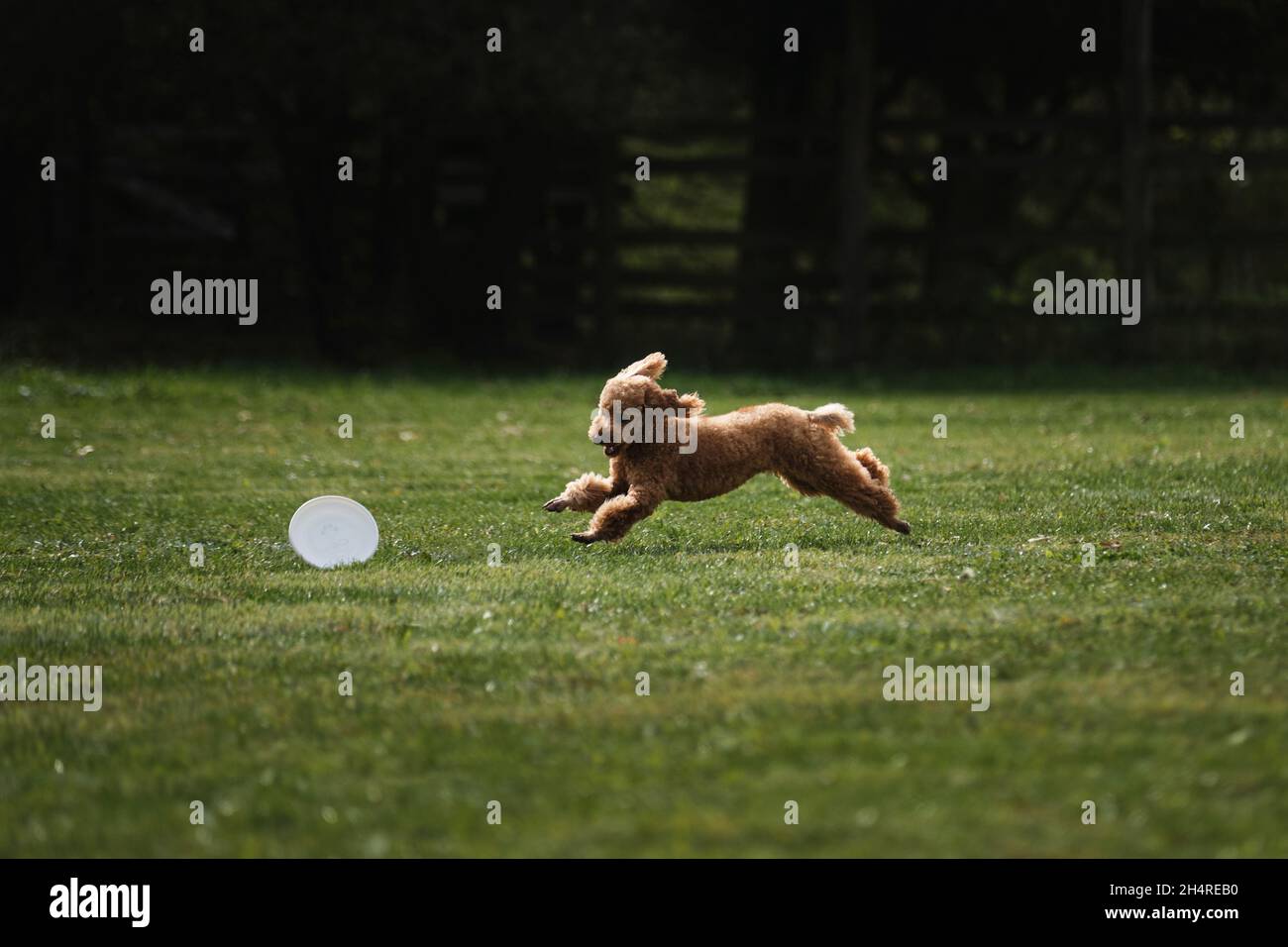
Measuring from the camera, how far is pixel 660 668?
595cm

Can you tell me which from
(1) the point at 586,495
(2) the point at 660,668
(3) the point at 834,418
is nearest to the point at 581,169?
(1) the point at 586,495

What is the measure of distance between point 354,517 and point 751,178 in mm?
14582

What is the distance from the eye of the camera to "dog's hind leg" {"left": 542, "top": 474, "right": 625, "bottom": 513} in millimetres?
8695

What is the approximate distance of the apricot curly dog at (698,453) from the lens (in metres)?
8.26

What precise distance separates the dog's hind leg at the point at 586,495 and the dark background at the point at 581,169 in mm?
10809

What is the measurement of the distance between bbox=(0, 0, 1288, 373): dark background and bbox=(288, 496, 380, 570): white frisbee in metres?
11.2

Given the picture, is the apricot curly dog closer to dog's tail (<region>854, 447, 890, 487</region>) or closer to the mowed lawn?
dog's tail (<region>854, 447, 890, 487</region>)

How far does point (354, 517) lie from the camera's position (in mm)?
8508

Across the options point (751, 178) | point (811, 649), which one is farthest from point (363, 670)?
point (751, 178)

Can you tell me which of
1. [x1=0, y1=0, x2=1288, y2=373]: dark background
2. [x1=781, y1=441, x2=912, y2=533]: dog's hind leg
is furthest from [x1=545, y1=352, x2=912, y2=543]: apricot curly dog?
[x1=0, y1=0, x2=1288, y2=373]: dark background

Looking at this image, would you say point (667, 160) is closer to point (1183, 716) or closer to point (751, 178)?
point (751, 178)

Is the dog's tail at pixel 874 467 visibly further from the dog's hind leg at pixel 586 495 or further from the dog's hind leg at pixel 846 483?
the dog's hind leg at pixel 586 495

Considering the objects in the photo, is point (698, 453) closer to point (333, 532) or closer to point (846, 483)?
point (846, 483)

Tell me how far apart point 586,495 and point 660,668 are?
2861mm
